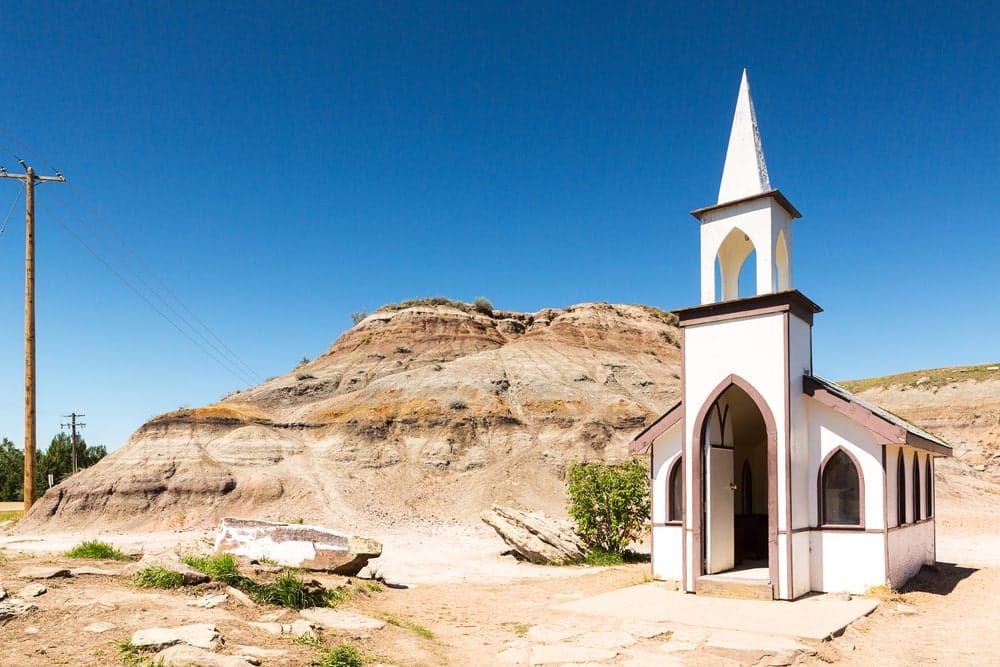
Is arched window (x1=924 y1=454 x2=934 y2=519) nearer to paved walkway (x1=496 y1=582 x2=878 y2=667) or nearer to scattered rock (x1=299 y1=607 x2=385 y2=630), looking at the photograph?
paved walkway (x1=496 y1=582 x2=878 y2=667)

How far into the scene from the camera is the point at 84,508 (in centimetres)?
3494

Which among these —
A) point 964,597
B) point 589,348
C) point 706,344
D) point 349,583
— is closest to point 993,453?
point 589,348

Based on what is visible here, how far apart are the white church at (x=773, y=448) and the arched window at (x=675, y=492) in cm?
2

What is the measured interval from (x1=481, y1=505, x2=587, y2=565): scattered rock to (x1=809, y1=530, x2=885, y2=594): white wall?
318 inches

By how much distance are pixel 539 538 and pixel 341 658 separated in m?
13.8

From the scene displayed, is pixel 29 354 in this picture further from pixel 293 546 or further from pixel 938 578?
pixel 938 578

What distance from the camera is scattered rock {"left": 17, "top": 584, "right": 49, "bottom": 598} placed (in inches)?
361

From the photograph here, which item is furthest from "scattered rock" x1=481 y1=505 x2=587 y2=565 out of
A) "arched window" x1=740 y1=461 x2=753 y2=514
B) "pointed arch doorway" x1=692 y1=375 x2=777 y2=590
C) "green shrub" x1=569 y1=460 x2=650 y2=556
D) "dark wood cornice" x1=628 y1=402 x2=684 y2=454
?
"dark wood cornice" x1=628 y1=402 x2=684 y2=454

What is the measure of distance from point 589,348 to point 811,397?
1570 inches

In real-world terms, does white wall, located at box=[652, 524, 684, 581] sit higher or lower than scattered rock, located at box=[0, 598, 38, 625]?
lower

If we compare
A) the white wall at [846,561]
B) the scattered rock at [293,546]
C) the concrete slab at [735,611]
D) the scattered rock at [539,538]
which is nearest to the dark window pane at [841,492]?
the white wall at [846,561]

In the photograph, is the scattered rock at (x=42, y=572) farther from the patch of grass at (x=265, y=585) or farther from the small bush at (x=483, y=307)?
the small bush at (x=483, y=307)

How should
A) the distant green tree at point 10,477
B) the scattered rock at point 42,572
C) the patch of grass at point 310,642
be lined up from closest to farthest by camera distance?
the patch of grass at point 310,642
the scattered rock at point 42,572
the distant green tree at point 10,477

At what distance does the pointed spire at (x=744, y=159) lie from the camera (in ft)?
49.8
